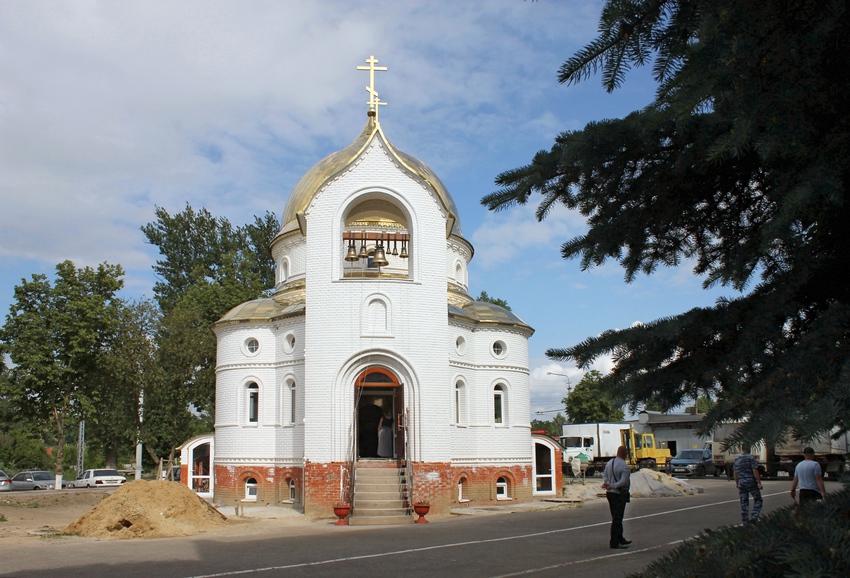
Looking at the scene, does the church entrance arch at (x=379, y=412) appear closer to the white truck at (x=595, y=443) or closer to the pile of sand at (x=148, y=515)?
the pile of sand at (x=148, y=515)

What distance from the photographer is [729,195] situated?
16.5ft

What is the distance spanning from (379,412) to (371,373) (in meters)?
3.77

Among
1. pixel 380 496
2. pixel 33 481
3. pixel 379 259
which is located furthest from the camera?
pixel 33 481

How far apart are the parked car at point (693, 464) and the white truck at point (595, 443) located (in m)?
3.48

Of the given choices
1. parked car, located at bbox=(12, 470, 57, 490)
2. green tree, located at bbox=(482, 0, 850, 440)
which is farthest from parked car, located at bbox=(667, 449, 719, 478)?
green tree, located at bbox=(482, 0, 850, 440)

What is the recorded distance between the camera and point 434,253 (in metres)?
22.3

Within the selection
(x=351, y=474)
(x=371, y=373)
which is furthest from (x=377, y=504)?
(x=371, y=373)

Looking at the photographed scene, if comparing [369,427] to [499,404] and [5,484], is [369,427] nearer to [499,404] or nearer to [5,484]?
[499,404]

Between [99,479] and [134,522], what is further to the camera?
[99,479]

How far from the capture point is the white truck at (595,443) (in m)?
44.0

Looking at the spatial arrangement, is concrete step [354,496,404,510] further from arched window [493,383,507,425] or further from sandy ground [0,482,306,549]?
arched window [493,383,507,425]

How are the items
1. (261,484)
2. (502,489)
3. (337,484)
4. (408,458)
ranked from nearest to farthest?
(337,484) → (408,458) → (261,484) → (502,489)

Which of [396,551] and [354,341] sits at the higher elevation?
[354,341]

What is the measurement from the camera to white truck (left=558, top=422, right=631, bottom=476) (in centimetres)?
4400
